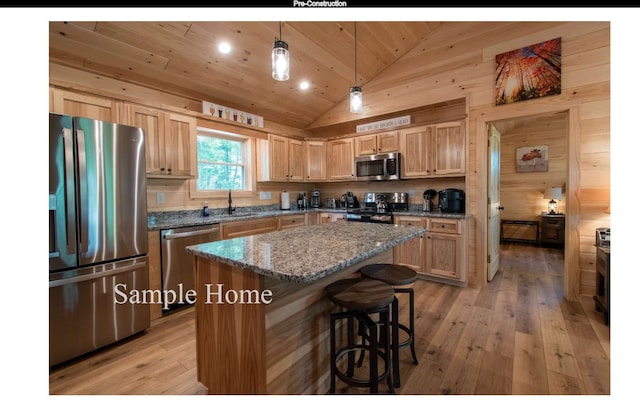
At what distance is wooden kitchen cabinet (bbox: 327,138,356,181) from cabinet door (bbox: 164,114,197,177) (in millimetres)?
2205

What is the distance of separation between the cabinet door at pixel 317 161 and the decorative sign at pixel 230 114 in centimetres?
95

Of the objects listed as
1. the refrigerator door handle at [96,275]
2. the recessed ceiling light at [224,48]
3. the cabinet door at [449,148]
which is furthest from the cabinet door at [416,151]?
the refrigerator door handle at [96,275]

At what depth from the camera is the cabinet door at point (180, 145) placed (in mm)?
2736

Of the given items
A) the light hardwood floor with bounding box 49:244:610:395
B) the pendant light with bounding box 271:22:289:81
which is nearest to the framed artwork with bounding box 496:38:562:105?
the light hardwood floor with bounding box 49:244:610:395

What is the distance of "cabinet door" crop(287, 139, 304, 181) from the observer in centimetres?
423

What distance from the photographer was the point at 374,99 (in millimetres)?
3943

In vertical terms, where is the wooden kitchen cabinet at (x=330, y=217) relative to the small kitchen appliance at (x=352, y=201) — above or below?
below

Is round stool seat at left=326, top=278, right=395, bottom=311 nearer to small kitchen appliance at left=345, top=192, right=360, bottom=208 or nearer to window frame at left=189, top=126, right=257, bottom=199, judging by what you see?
window frame at left=189, top=126, right=257, bottom=199

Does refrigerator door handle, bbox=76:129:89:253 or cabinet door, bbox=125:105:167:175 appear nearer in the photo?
refrigerator door handle, bbox=76:129:89:253

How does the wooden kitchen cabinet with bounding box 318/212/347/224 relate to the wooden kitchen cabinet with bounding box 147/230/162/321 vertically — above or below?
above

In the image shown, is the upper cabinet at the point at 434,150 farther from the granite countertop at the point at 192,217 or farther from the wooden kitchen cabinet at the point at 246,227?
the wooden kitchen cabinet at the point at 246,227

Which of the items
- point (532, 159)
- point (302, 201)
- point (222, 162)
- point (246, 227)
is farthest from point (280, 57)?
point (532, 159)

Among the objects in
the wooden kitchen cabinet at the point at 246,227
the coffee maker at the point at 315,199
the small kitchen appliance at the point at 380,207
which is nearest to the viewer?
the wooden kitchen cabinet at the point at 246,227
